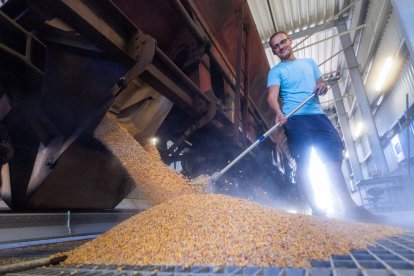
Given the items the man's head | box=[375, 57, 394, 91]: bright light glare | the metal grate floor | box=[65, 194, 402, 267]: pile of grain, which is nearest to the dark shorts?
the man's head

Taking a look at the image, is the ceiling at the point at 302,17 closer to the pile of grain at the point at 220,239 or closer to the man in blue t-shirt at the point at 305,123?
the man in blue t-shirt at the point at 305,123

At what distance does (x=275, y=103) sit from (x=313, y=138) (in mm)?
444

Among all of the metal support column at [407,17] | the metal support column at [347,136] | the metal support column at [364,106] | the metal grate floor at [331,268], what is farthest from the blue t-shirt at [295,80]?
the metal support column at [347,136]

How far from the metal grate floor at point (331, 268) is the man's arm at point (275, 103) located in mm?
1454

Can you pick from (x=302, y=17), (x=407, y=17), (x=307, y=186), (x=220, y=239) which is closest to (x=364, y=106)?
(x=302, y=17)

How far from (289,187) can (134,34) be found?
4.49 metres

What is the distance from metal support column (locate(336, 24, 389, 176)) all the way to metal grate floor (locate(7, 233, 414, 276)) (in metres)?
6.69

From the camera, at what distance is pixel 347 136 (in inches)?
442

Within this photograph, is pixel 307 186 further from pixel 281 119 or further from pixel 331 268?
pixel 331 268

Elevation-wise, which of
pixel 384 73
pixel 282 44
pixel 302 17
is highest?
pixel 302 17

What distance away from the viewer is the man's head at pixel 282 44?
2697 mm

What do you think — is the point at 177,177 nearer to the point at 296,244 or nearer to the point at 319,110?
the point at 296,244

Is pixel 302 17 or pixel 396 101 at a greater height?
pixel 302 17

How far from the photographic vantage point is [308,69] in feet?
8.67
